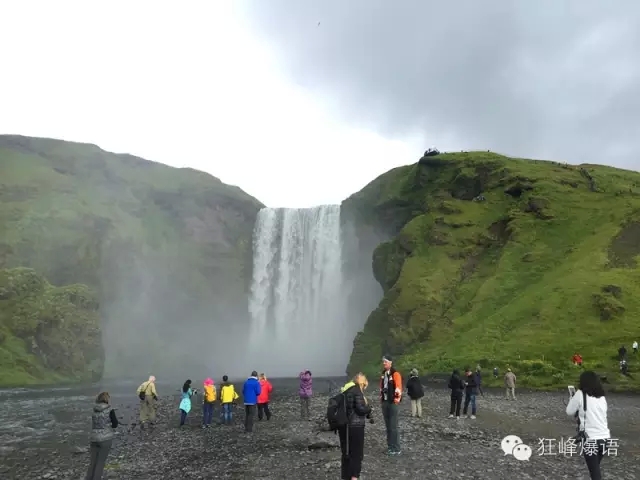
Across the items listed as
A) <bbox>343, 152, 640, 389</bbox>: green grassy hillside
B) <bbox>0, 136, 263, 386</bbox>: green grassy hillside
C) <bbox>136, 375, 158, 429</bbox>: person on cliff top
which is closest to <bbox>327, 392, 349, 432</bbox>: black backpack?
<bbox>136, 375, 158, 429</bbox>: person on cliff top

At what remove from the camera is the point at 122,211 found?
439 ft

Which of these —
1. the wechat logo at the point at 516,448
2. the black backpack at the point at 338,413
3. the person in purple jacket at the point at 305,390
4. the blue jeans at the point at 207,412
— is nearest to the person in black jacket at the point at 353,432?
the black backpack at the point at 338,413

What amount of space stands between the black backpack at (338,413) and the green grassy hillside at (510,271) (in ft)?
118

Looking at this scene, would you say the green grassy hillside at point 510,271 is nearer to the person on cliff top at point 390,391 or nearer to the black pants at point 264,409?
the black pants at point 264,409

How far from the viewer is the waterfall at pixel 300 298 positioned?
100 m

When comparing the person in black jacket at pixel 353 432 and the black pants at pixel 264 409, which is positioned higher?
the person in black jacket at pixel 353 432

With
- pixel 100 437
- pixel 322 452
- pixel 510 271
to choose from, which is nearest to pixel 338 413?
pixel 100 437

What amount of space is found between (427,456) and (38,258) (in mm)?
106527

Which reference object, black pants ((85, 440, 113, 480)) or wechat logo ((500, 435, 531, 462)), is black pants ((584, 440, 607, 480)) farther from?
black pants ((85, 440, 113, 480))

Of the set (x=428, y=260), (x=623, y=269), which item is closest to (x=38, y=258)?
(x=428, y=260)

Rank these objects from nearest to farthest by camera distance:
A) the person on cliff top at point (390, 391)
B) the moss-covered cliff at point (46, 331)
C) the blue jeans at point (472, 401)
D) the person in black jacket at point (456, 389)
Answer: the person on cliff top at point (390, 391) < the person in black jacket at point (456, 389) < the blue jeans at point (472, 401) < the moss-covered cliff at point (46, 331)

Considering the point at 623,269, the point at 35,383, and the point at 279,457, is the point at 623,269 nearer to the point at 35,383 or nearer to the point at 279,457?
the point at 279,457

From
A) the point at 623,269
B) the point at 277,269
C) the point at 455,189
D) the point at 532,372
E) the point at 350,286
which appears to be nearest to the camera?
the point at 532,372

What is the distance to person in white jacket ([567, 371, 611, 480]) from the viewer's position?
10.1 m
